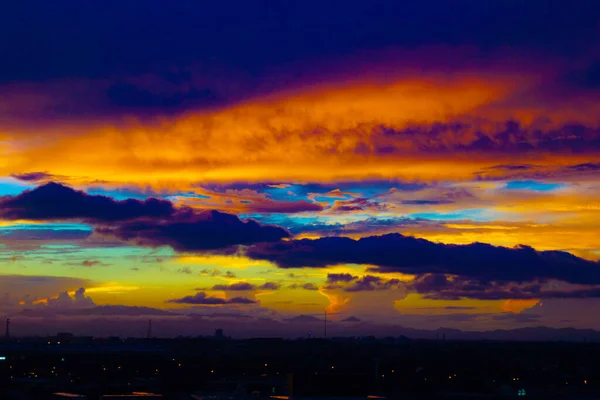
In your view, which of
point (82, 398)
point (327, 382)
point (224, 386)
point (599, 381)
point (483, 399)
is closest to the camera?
point (327, 382)

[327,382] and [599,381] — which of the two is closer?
[327,382]

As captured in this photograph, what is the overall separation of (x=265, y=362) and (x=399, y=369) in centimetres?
2895

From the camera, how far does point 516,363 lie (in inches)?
6845

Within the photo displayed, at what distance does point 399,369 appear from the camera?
482 ft

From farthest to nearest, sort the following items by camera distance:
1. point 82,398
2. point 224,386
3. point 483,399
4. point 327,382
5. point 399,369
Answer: point 399,369, point 224,386, point 483,399, point 82,398, point 327,382

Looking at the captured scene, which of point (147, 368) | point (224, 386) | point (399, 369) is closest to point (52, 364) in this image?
point (147, 368)

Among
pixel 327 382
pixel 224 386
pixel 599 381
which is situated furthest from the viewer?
pixel 599 381

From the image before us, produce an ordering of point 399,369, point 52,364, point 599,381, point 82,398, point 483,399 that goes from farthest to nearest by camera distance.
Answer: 1. point 52,364
2. point 399,369
3. point 599,381
4. point 483,399
5. point 82,398

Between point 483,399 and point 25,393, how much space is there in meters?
41.9

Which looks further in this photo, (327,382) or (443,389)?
(443,389)

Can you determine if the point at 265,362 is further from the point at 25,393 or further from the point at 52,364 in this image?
the point at 25,393

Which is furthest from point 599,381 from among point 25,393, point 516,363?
point 25,393

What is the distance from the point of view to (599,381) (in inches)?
4825

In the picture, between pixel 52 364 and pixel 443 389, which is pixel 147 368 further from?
pixel 443 389
